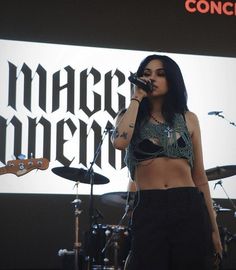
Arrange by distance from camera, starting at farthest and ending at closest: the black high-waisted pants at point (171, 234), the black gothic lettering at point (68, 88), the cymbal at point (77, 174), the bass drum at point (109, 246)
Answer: the black gothic lettering at point (68, 88)
the bass drum at point (109, 246)
the cymbal at point (77, 174)
the black high-waisted pants at point (171, 234)

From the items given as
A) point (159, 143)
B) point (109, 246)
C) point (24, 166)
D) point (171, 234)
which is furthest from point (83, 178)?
point (171, 234)

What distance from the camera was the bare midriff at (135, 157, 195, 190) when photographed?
1.87 metres

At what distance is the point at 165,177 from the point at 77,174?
7.76ft

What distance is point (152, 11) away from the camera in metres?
5.26

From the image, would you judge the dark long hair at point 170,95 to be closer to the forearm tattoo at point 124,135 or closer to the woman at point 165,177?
the woman at point 165,177

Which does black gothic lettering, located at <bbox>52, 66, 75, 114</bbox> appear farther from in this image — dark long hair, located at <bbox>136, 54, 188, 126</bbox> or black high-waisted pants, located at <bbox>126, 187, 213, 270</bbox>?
black high-waisted pants, located at <bbox>126, 187, 213, 270</bbox>

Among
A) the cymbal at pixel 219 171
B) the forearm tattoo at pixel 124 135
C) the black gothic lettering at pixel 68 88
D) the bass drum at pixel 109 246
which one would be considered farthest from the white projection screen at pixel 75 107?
the forearm tattoo at pixel 124 135

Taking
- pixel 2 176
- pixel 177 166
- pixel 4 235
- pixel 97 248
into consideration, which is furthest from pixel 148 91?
pixel 4 235

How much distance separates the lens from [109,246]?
14.2 feet

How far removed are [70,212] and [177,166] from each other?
3113 millimetres

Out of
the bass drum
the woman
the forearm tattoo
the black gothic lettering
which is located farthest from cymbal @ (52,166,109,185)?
the forearm tattoo

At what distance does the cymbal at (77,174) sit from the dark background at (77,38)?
0.62 m

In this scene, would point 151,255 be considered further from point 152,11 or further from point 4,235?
point 152,11

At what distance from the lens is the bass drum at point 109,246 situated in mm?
4273
